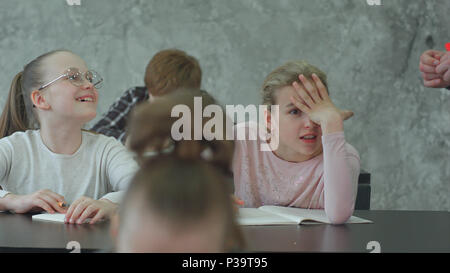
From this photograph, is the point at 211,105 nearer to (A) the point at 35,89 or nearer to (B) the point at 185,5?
(A) the point at 35,89

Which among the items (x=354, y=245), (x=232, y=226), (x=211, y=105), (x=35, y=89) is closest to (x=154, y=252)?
(x=232, y=226)

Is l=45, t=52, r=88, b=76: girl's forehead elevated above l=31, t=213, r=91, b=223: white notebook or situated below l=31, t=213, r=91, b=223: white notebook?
above

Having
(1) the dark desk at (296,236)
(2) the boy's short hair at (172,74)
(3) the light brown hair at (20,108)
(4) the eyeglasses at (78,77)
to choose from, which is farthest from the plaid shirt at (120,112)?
(1) the dark desk at (296,236)

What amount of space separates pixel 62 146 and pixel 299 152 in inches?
25.7

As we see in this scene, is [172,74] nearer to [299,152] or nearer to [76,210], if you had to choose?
[299,152]

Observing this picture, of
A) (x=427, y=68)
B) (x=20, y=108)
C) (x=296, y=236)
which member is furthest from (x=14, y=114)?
(x=427, y=68)

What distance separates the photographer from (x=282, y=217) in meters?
1.14

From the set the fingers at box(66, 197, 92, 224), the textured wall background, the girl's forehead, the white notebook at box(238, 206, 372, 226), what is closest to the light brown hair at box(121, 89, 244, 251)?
the white notebook at box(238, 206, 372, 226)

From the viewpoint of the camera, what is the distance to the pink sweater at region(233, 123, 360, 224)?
1.21 metres

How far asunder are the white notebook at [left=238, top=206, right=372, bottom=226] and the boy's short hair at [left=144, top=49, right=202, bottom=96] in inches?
21.2

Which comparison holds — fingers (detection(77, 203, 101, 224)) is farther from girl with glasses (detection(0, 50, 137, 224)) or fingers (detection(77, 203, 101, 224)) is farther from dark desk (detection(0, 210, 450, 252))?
girl with glasses (detection(0, 50, 137, 224))

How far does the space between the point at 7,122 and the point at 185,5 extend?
2.17 meters

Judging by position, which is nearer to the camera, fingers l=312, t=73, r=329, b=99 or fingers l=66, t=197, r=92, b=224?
fingers l=66, t=197, r=92, b=224
